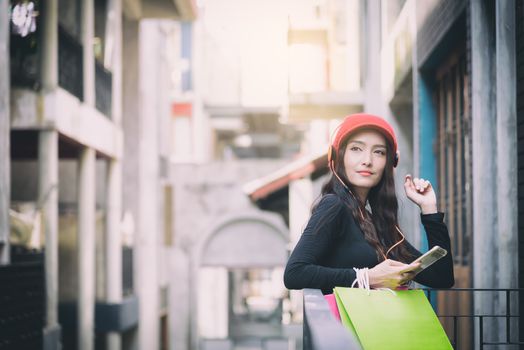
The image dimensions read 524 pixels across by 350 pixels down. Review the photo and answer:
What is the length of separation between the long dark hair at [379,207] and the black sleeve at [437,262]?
0.31 ft

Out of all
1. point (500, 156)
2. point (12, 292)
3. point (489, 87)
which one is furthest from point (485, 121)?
point (12, 292)

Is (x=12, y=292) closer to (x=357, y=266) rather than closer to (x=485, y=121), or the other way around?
(x=485, y=121)

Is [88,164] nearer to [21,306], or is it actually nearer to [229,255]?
[21,306]

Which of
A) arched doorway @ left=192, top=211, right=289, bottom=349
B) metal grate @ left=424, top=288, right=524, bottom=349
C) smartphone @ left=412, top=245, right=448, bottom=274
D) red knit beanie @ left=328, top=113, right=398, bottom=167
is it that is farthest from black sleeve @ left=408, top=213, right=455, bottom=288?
arched doorway @ left=192, top=211, right=289, bottom=349

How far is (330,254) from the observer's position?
341cm

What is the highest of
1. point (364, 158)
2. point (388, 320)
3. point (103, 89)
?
point (103, 89)

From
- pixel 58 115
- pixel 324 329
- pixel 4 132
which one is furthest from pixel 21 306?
pixel 324 329

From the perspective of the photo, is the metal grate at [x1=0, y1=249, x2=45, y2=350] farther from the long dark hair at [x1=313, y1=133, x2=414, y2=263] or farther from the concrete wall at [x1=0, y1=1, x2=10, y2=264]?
the long dark hair at [x1=313, y1=133, x2=414, y2=263]

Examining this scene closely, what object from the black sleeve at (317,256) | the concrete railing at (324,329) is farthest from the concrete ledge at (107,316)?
the concrete railing at (324,329)

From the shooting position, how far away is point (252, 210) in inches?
1021

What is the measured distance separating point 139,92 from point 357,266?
54.3 ft

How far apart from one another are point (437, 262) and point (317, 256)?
58 cm

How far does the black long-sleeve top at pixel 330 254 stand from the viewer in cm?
328

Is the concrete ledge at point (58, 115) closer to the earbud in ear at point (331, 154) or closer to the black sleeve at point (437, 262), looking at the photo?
the earbud in ear at point (331, 154)
